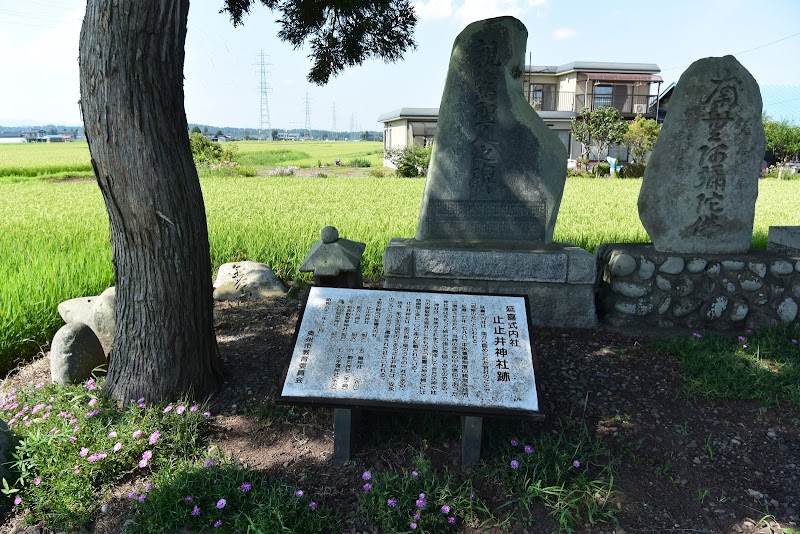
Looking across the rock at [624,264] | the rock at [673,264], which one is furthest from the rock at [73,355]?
the rock at [673,264]

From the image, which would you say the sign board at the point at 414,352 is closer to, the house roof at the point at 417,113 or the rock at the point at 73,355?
the rock at the point at 73,355

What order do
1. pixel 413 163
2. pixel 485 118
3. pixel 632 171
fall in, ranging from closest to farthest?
pixel 485 118 → pixel 413 163 → pixel 632 171

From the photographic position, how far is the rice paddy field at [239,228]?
4191 mm

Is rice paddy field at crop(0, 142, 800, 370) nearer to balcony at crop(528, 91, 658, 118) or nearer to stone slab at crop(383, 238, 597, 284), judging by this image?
stone slab at crop(383, 238, 597, 284)

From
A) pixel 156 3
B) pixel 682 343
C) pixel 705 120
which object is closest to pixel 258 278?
pixel 156 3

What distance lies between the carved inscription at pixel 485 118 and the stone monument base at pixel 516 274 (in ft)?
1.93

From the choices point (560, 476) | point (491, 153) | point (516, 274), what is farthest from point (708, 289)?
point (560, 476)

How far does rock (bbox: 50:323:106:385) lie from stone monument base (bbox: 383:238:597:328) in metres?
2.01

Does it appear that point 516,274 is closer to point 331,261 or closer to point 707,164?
point 331,261

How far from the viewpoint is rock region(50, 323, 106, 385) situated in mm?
3168

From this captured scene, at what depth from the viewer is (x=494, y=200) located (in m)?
4.46

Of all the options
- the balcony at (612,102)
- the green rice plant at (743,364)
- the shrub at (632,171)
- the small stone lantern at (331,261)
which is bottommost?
the green rice plant at (743,364)

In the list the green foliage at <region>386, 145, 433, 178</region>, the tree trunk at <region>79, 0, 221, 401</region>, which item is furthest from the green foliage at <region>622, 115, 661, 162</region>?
the tree trunk at <region>79, 0, 221, 401</region>

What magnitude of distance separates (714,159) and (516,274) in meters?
1.66
